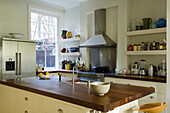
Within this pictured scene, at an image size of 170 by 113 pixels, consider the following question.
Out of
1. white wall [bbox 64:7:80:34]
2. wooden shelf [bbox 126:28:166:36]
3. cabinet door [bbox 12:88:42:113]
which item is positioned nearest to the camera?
cabinet door [bbox 12:88:42:113]

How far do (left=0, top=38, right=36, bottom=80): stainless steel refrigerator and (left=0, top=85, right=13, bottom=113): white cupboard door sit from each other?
3.31 feet

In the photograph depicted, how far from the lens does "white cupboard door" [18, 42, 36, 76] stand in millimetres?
4109

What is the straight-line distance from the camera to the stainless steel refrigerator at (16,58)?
3822 mm

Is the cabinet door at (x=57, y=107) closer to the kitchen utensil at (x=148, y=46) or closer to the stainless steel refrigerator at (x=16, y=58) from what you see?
the stainless steel refrigerator at (x=16, y=58)

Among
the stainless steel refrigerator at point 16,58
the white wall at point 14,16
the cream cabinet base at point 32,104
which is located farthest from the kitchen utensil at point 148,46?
the white wall at point 14,16

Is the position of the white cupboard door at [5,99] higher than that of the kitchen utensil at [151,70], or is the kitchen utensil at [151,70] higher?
the kitchen utensil at [151,70]

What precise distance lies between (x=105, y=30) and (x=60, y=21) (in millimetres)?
2017

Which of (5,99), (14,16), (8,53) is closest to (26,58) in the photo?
(8,53)

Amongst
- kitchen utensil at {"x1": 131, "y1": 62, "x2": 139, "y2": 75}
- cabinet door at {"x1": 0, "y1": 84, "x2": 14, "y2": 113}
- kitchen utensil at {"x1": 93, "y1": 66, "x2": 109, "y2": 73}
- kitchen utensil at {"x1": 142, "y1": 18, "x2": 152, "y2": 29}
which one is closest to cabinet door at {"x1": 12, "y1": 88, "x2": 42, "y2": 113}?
cabinet door at {"x1": 0, "y1": 84, "x2": 14, "y2": 113}

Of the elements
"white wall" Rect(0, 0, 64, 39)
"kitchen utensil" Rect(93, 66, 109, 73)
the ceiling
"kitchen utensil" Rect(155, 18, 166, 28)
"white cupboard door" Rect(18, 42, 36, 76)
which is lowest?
"kitchen utensil" Rect(93, 66, 109, 73)

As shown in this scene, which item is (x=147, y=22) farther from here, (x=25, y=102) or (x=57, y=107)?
(x=25, y=102)

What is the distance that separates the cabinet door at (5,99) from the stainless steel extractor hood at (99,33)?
2444 mm

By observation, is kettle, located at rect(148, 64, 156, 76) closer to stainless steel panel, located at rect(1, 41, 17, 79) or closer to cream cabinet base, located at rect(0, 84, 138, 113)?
cream cabinet base, located at rect(0, 84, 138, 113)

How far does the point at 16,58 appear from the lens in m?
4.04
